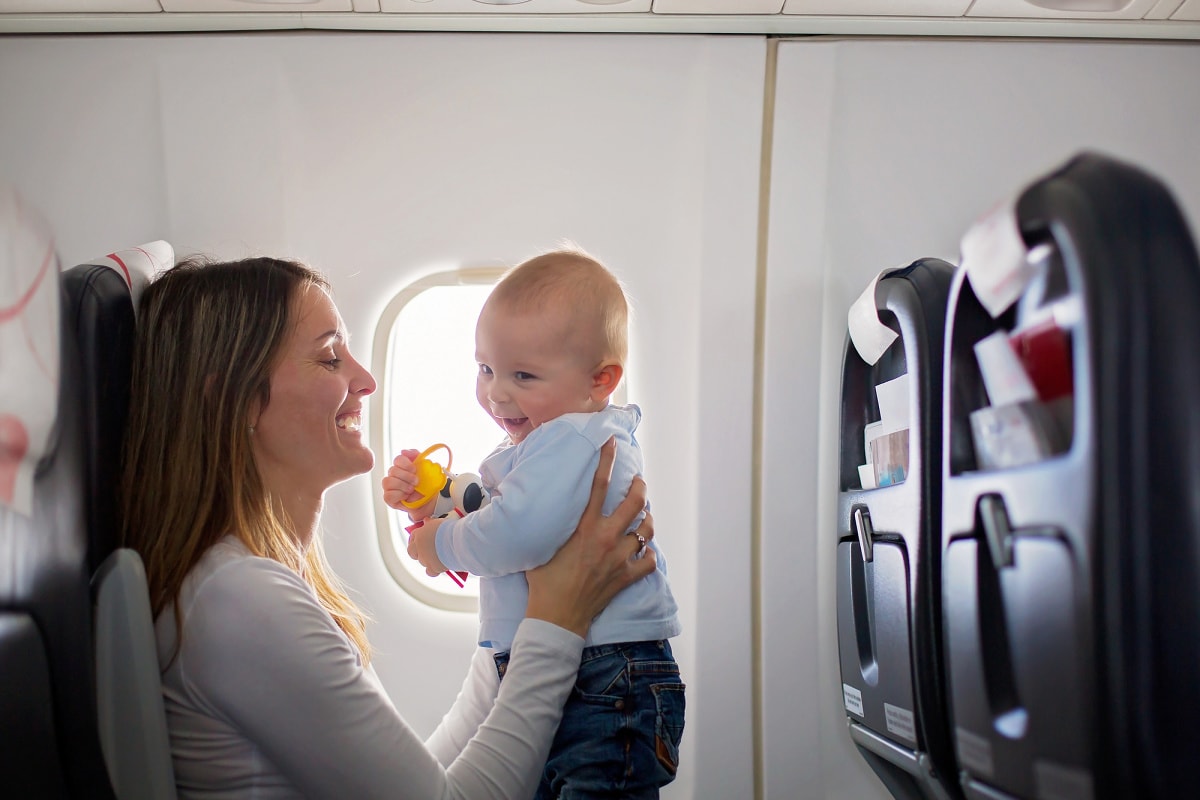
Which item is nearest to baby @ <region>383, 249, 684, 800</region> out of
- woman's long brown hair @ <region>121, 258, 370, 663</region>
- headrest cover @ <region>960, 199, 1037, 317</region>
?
woman's long brown hair @ <region>121, 258, 370, 663</region>

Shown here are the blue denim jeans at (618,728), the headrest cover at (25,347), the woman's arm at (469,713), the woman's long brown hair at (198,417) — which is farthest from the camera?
the woman's arm at (469,713)

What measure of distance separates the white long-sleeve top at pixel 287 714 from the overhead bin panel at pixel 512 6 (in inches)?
47.0

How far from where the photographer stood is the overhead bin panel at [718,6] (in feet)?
6.03

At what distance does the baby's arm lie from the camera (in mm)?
1465

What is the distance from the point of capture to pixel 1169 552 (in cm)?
86

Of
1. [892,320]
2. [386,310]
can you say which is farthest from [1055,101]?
[386,310]

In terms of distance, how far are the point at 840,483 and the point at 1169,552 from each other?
40.5 inches

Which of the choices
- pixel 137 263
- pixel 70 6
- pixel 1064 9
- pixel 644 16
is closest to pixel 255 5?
pixel 70 6

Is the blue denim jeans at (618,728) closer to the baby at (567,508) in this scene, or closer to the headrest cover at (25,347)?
the baby at (567,508)

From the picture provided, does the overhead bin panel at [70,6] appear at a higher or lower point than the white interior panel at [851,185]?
higher

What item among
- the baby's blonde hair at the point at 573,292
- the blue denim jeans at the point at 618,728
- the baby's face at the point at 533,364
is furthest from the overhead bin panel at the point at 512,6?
the blue denim jeans at the point at 618,728

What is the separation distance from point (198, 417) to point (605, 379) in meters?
0.71

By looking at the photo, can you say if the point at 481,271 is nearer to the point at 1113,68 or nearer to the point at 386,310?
the point at 386,310

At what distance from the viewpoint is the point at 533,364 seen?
1562 millimetres
